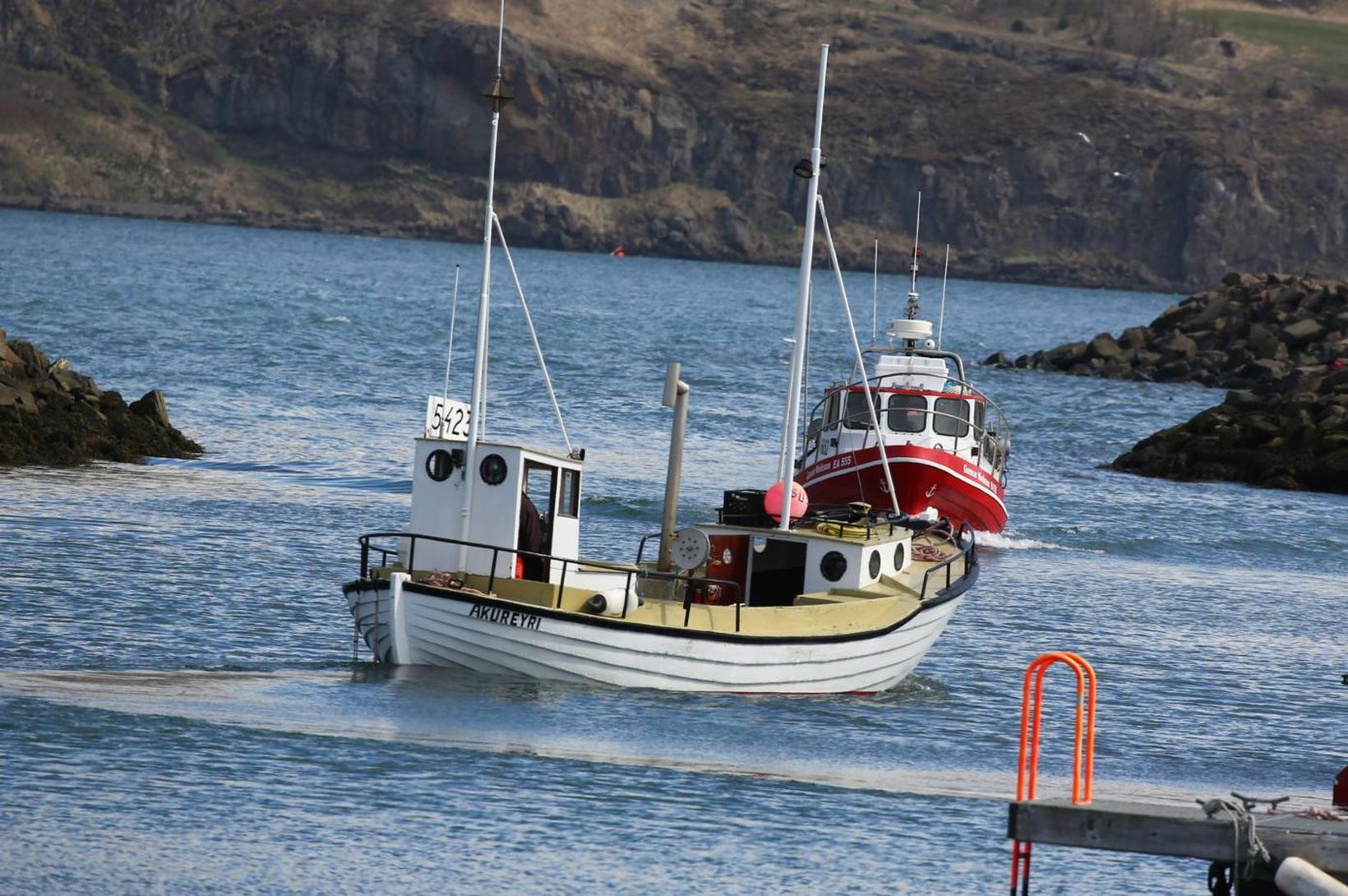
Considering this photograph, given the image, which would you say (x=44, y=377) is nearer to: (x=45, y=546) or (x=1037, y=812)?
(x=45, y=546)

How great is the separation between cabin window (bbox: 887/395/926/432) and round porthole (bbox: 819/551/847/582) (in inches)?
586

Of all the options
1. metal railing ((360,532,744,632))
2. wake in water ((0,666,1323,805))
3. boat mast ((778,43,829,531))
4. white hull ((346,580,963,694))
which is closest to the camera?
wake in water ((0,666,1323,805))

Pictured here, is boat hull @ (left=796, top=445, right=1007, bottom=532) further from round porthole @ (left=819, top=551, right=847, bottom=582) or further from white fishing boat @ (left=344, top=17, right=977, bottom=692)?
round porthole @ (left=819, top=551, right=847, bottom=582)

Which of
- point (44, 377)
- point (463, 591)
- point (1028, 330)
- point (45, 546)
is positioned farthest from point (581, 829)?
point (1028, 330)

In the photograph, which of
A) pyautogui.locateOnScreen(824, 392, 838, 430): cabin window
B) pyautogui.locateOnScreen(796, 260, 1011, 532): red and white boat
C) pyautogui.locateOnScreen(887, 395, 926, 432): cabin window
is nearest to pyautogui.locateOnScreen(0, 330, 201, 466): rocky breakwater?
pyautogui.locateOnScreen(824, 392, 838, 430): cabin window

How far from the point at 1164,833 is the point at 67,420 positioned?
30.7m

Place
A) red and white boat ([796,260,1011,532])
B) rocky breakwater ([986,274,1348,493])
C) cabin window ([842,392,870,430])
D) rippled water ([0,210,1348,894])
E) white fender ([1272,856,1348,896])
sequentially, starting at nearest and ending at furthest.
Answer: white fender ([1272,856,1348,896]) < rippled water ([0,210,1348,894]) < red and white boat ([796,260,1011,532]) < cabin window ([842,392,870,430]) < rocky breakwater ([986,274,1348,493])

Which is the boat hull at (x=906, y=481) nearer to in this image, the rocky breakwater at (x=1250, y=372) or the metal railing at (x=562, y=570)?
the metal railing at (x=562, y=570)

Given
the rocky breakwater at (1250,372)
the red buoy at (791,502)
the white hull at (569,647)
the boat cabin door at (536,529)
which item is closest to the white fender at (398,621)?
the white hull at (569,647)

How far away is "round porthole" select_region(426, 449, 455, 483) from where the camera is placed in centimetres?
2262

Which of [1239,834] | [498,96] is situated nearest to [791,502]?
[498,96]

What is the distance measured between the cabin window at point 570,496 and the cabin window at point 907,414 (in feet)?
52.0

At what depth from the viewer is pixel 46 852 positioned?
16453 millimetres

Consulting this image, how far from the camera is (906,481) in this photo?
1467 inches
